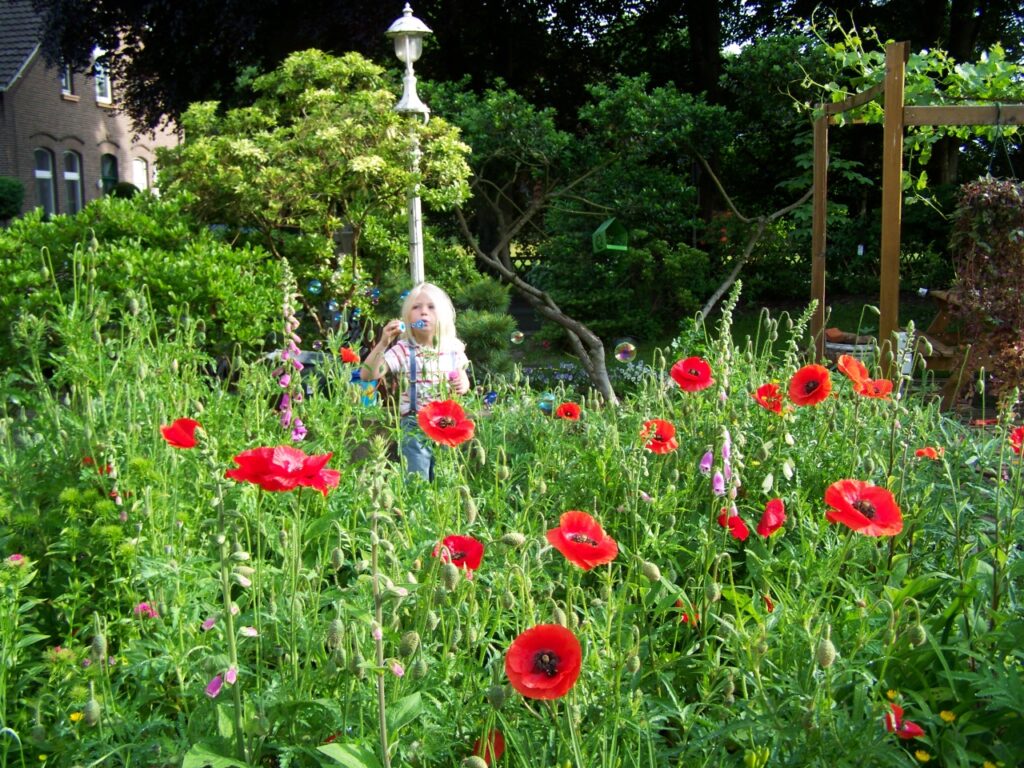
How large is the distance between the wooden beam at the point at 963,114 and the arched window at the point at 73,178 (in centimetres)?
2599

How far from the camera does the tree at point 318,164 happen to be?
6652 millimetres

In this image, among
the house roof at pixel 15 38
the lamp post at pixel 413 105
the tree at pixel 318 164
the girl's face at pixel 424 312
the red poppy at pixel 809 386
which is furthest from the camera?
the house roof at pixel 15 38

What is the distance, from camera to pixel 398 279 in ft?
24.8

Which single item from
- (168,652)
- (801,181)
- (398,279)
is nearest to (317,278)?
(398,279)

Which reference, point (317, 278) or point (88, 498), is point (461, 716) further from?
point (317, 278)

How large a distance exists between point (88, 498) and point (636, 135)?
28.7 ft

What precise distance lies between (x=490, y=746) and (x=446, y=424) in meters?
0.71

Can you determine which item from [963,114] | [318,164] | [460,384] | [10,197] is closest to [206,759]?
[460,384]

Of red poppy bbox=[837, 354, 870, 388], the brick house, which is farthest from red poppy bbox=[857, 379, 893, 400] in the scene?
the brick house

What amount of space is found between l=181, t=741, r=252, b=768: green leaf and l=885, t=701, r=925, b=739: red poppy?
0.98 m

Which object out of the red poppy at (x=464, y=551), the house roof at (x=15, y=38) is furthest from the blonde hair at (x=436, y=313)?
the house roof at (x=15, y=38)

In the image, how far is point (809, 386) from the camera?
2336mm

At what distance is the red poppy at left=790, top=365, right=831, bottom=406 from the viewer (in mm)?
2293

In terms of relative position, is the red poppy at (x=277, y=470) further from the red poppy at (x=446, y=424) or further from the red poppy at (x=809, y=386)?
the red poppy at (x=809, y=386)
